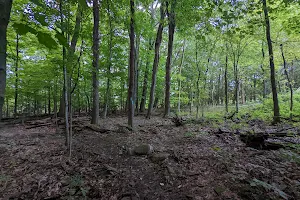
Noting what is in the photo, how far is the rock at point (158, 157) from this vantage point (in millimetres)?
3986

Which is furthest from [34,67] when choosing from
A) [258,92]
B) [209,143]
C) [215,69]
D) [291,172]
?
[258,92]

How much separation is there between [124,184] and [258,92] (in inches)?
1375

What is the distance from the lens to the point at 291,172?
302 cm

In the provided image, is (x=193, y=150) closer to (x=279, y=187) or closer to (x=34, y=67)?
(x=279, y=187)

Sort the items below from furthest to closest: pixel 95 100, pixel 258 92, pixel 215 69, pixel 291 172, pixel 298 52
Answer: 1. pixel 258 92
2. pixel 215 69
3. pixel 298 52
4. pixel 95 100
5. pixel 291 172

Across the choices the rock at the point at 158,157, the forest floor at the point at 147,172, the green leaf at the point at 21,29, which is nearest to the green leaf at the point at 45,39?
the green leaf at the point at 21,29

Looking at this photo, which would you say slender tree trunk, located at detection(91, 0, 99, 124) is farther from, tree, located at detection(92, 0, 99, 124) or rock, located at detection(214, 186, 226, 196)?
rock, located at detection(214, 186, 226, 196)

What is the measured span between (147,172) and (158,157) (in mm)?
592

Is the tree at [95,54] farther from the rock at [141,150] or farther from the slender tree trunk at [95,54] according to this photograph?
the rock at [141,150]

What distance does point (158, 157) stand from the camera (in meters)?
4.05

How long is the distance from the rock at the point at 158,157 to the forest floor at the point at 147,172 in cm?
3

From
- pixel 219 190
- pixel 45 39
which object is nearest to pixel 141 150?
pixel 219 190

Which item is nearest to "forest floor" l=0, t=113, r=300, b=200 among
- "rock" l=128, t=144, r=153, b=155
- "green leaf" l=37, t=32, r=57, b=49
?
"rock" l=128, t=144, r=153, b=155

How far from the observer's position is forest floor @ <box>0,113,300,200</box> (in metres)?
2.71
